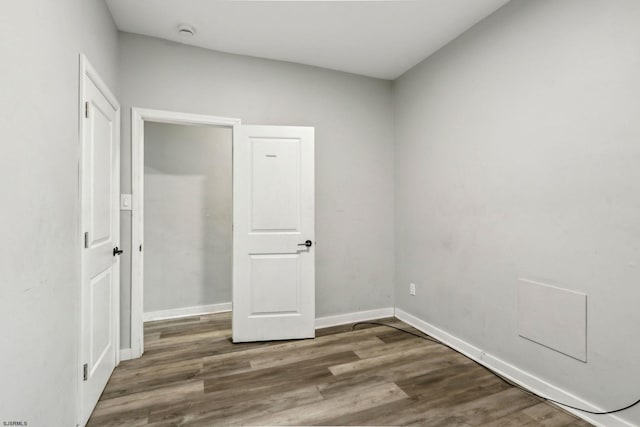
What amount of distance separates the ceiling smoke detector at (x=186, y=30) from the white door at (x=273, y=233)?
835 mm

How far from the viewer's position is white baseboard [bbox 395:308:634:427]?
176cm

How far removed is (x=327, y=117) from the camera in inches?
131

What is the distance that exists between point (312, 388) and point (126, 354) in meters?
1.61

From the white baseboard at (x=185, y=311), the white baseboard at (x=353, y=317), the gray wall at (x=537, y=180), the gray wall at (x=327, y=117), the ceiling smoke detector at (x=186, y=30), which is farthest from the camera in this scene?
the white baseboard at (x=185, y=311)

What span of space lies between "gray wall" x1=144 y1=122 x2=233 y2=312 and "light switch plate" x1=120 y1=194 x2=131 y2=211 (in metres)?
1.11

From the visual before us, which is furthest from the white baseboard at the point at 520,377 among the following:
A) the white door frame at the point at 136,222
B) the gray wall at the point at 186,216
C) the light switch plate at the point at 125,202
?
the light switch plate at the point at 125,202

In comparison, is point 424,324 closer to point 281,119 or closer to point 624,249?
point 624,249

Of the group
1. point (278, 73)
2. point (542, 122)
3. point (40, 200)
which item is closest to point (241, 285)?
point (40, 200)

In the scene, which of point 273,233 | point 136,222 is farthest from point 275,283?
point 136,222

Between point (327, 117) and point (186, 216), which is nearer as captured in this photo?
point (327, 117)

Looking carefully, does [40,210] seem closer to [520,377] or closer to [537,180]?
[537,180]

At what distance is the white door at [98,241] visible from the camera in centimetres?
177

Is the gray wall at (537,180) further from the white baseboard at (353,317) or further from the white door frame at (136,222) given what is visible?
the white door frame at (136,222)

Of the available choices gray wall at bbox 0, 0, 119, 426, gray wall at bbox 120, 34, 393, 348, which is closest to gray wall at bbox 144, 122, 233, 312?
gray wall at bbox 120, 34, 393, 348
